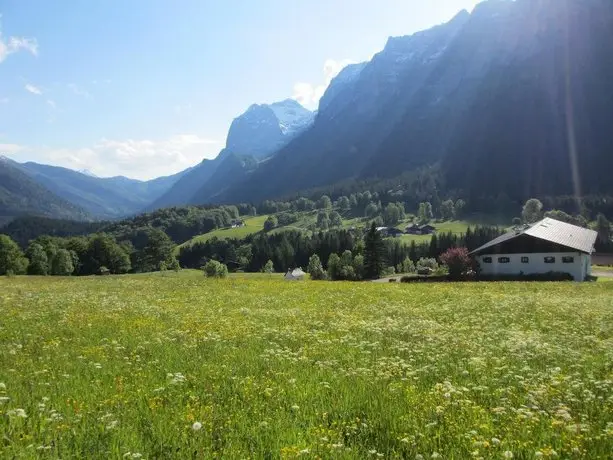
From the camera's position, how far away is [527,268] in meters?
71.0

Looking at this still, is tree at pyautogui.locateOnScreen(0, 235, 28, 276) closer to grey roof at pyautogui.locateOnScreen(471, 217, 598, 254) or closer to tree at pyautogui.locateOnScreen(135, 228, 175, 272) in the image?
tree at pyautogui.locateOnScreen(135, 228, 175, 272)

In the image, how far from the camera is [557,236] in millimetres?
72625

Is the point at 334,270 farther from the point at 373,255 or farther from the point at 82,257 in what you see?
the point at 82,257

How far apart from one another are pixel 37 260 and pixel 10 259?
45.7ft

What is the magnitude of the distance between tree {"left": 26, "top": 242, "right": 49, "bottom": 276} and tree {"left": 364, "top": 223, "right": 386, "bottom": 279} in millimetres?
A: 104058

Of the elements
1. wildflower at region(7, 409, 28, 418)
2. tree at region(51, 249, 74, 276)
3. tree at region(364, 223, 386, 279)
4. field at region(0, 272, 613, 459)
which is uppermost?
wildflower at region(7, 409, 28, 418)

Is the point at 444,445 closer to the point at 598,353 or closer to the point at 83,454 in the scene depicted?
the point at 83,454

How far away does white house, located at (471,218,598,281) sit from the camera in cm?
6769

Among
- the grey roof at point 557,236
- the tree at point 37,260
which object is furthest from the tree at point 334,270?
the tree at point 37,260

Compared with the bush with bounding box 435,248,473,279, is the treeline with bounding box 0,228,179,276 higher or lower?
lower

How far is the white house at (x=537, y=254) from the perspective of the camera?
6769 centimetres

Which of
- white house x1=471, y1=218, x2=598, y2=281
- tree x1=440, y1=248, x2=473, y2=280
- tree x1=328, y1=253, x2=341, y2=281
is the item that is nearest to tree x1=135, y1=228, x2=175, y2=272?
tree x1=328, y1=253, x2=341, y2=281

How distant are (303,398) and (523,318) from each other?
1603cm

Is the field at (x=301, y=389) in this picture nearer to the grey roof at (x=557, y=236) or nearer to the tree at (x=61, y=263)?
the grey roof at (x=557, y=236)
